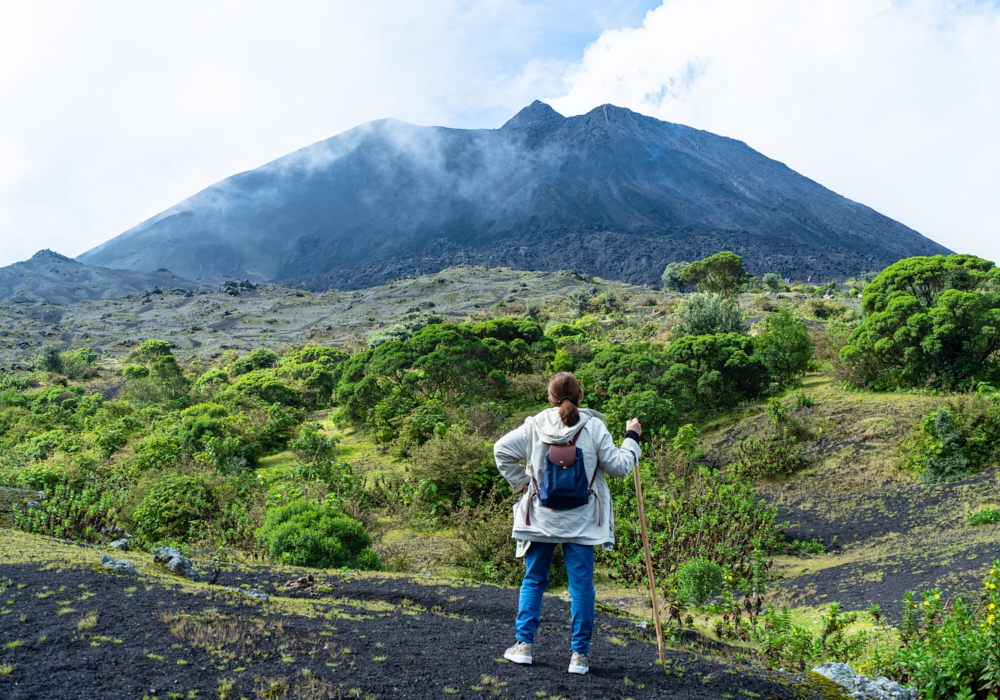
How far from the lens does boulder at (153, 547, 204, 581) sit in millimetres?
4672

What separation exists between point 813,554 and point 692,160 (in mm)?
165191

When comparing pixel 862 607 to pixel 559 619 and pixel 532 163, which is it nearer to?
pixel 559 619

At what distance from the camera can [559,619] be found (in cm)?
440

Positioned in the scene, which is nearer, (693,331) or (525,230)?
(693,331)

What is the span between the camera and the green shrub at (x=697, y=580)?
5.11 metres

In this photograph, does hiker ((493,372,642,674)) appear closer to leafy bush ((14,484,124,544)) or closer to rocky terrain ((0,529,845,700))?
rocky terrain ((0,529,845,700))

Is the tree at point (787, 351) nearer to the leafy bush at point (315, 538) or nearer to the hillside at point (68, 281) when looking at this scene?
the leafy bush at point (315, 538)

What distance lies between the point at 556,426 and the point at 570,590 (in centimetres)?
85

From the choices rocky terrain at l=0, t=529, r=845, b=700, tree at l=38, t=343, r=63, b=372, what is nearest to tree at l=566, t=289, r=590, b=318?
tree at l=38, t=343, r=63, b=372

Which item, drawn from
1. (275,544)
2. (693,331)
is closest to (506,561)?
(275,544)

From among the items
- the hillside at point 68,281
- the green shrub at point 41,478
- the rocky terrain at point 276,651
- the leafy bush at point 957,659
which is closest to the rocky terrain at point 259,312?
the hillside at point 68,281

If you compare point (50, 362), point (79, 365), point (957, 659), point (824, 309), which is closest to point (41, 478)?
point (957, 659)

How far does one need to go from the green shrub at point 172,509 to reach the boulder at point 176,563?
333 centimetres

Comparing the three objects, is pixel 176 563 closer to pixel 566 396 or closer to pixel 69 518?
pixel 69 518
